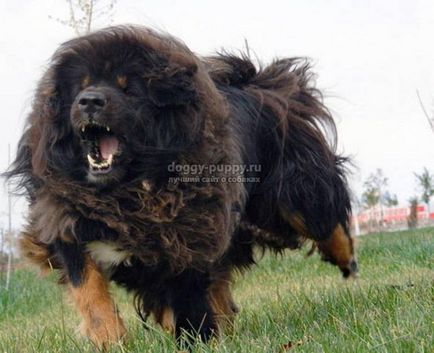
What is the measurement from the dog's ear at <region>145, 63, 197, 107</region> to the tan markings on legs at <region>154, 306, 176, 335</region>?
117 centimetres

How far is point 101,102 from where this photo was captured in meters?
3.99

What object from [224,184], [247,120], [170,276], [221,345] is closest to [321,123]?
[247,120]

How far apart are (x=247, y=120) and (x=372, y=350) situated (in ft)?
8.34

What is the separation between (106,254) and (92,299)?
283mm

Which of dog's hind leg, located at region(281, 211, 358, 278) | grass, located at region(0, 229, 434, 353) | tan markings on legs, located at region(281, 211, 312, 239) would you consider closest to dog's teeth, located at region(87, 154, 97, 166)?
grass, located at region(0, 229, 434, 353)

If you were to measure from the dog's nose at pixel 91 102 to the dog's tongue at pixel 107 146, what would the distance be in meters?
0.26

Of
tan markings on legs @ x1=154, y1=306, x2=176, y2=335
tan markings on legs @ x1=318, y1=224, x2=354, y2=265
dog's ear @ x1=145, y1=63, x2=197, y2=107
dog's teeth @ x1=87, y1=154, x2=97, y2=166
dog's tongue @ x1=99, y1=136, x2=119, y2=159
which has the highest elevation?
dog's ear @ x1=145, y1=63, x2=197, y2=107

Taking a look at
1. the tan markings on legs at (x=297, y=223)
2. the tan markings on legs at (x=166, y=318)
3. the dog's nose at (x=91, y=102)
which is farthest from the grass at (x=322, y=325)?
the dog's nose at (x=91, y=102)

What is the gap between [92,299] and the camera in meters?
4.05

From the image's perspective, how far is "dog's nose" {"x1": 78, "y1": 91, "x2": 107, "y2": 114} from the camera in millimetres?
3967

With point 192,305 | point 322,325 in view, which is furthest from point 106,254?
point 322,325

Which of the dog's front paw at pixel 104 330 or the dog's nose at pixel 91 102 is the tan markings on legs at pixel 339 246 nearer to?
the dog's front paw at pixel 104 330

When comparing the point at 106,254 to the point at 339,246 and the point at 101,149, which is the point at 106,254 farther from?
the point at 339,246

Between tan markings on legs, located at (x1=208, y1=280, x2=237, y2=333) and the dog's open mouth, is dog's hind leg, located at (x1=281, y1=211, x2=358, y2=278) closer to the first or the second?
tan markings on legs, located at (x1=208, y1=280, x2=237, y2=333)
